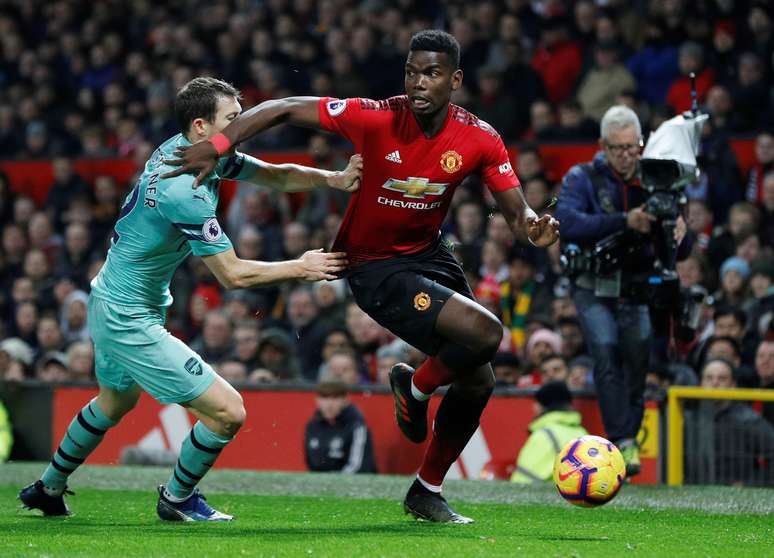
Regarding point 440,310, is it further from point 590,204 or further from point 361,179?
point 590,204

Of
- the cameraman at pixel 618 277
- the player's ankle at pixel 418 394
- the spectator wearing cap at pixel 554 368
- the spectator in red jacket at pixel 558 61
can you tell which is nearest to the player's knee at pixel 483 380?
the player's ankle at pixel 418 394

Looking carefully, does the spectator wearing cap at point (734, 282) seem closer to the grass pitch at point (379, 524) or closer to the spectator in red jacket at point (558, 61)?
the grass pitch at point (379, 524)

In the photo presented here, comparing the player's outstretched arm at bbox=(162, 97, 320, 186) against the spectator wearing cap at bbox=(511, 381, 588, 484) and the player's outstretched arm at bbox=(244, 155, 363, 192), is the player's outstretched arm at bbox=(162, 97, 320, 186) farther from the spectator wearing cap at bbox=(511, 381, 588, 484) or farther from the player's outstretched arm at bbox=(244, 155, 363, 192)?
the spectator wearing cap at bbox=(511, 381, 588, 484)

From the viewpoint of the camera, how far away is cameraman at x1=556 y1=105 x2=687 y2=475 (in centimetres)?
959

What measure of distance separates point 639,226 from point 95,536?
4321 millimetres

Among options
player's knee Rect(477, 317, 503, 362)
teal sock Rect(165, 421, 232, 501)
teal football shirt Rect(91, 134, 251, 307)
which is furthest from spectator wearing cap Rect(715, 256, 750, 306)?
teal sock Rect(165, 421, 232, 501)

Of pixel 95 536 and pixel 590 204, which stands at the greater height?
pixel 590 204

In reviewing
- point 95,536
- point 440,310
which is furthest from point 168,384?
point 440,310

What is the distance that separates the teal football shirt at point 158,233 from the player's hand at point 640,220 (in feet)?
10.3

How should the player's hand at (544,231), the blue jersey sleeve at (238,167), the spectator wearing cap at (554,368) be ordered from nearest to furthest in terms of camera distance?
1. the player's hand at (544,231)
2. the blue jersey sleeve at (238,167)
3. the spectator wearing cap at (554,368)

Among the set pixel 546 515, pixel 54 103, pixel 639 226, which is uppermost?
pixel 54 103

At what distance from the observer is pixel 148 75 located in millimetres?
19000

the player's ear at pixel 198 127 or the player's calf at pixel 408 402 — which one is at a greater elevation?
the player's ear at pixel 198 127

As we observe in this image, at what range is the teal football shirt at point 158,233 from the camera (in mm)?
6863
